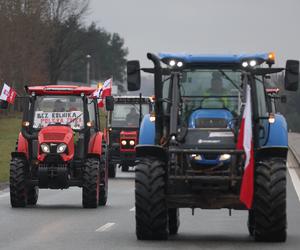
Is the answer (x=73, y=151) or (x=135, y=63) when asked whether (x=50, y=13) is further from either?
(x=135, y=63)

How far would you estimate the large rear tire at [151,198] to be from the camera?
51.2 feet

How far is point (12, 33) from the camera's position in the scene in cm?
7588

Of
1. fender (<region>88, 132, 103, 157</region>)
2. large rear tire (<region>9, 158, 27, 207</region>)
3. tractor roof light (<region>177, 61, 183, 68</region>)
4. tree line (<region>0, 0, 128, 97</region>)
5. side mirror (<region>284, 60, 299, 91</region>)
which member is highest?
tree line (<region>0, 0, 128, 97</region>)

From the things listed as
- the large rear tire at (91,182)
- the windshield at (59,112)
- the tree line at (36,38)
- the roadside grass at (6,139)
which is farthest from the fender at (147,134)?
the tree line at (36,38)

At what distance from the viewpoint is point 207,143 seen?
632 inches

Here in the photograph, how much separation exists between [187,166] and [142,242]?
1166mm

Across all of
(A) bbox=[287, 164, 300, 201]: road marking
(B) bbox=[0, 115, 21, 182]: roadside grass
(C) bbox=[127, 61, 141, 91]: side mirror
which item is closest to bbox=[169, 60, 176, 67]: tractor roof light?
(C) bbox=[127, 61, 141, 91]: side mirror

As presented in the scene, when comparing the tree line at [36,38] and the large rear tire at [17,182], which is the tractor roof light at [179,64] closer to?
the large rear tire at [17,182]

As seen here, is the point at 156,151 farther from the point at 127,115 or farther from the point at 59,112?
the point at 127,115

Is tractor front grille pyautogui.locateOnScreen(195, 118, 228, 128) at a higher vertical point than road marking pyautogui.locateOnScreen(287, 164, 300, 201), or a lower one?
higher

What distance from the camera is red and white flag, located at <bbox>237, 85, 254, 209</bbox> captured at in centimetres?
1527

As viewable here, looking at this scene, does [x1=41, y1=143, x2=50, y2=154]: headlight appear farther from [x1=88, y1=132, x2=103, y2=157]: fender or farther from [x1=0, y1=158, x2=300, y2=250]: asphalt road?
[x1=0, y1=158, x2=300, y2=250]: asphalt road

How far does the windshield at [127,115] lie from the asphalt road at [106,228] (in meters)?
12.3

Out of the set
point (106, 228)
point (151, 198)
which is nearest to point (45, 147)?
point (106, 228)
